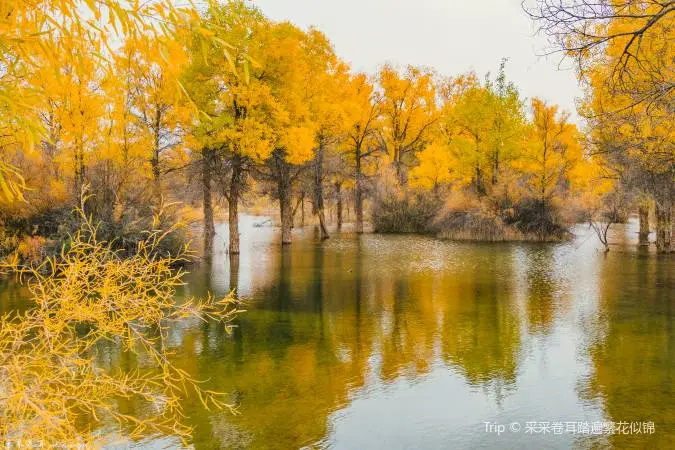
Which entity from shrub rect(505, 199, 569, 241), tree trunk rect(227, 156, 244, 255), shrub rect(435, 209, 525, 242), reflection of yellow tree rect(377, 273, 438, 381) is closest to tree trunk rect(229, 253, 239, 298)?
tree trunk rect(227, 156, 244, 255)

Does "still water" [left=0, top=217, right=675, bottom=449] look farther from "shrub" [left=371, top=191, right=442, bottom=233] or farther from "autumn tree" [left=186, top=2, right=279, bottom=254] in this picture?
"shrub" [left=371, top=191, right=442, bottom=233]

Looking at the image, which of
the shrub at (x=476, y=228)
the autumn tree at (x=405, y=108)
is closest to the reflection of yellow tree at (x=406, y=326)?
the shrub at (x=476, y=228)

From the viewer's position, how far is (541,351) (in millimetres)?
8555

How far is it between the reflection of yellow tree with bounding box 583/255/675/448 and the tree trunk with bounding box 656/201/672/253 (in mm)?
6334

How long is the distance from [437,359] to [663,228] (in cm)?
1545

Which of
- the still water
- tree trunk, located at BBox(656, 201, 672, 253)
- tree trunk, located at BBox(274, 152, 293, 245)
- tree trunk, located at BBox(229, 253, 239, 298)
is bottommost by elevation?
the still water

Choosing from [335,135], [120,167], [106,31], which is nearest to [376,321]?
[106,31]

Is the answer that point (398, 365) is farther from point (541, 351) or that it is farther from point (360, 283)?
point (360, 283)

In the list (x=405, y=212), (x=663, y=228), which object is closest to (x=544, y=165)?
(x=663, y=228)

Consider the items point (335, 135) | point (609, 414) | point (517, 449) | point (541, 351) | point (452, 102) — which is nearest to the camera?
point (517, 449)

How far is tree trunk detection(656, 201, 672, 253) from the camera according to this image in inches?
749

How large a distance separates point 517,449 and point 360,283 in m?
9.33

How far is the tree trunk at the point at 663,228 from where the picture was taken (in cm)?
A: 1902

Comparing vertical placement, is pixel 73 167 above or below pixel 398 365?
above
